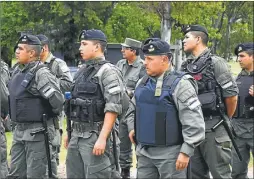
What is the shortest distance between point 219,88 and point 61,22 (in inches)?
981

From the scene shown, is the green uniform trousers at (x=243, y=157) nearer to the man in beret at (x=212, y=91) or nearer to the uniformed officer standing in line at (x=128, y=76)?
the man in beret at (x=212, y=91)

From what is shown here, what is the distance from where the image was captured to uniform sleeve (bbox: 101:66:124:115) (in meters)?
5.43

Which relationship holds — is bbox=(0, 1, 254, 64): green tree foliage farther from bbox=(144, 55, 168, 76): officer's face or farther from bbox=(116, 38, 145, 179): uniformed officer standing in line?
bbox=(144, 55, 168, 76): officer's face

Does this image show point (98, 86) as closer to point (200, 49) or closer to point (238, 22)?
point (200, 49)

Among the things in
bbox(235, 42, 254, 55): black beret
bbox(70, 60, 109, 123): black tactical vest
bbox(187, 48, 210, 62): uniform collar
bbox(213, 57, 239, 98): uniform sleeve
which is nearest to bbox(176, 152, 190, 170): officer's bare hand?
bbox(70, 60, 109, 123): black tactical vest

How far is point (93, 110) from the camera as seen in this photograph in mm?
5520

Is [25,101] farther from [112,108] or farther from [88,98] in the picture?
→ [112,108]

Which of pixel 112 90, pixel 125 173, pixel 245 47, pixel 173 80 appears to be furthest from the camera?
pixel 125 173

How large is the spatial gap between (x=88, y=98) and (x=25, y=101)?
2.71 feet

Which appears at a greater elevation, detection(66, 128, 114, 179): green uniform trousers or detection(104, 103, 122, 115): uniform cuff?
detection(104, 103, 122, 115): uniform cuff

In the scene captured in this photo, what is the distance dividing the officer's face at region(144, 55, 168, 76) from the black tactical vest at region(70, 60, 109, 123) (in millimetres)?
735

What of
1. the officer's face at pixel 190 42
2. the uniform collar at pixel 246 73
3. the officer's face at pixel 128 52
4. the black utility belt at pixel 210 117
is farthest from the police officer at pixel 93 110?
the officer's face at pixel 128 52

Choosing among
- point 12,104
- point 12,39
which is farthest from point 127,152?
point 12,39

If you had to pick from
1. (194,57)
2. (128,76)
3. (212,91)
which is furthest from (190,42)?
(128,76)
